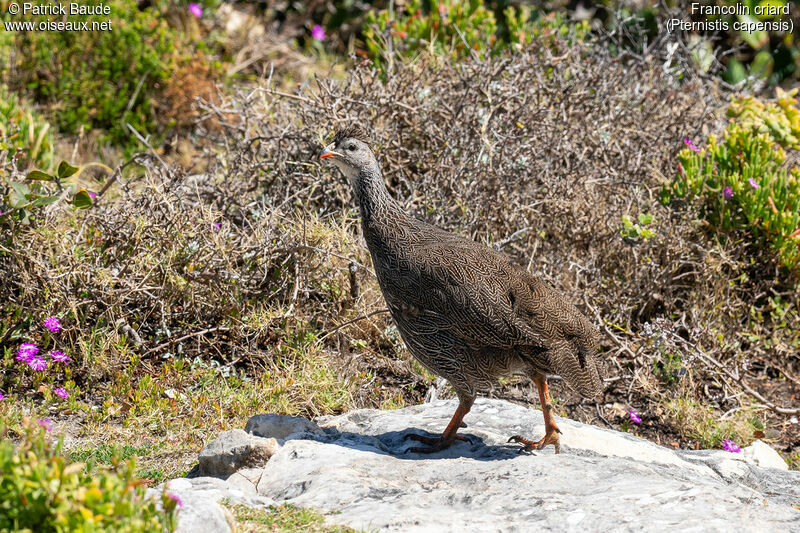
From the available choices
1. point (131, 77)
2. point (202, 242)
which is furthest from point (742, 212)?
point (131, 77)

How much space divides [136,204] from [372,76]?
7.40 feet

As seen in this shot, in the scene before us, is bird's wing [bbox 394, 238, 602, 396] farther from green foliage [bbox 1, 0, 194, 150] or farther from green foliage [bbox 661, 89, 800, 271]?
green foliage [bbox 1, 0, 194, 150]

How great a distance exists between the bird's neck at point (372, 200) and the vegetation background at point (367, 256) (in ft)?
4.10

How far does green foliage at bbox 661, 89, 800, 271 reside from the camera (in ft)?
22.2

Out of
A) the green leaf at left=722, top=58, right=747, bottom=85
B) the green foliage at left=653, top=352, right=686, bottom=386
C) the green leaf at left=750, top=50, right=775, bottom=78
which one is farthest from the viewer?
the green leaf at left=750, top=50, right=775, bottom=78

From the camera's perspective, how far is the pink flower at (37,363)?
18.4 feet

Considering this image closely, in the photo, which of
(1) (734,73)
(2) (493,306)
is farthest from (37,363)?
(1) (734,73)

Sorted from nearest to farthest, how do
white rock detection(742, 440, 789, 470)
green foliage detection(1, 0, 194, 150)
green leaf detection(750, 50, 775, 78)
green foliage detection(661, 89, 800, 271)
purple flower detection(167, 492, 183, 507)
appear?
purple flower detection(167, 492, 183, 507) < white rock detection(742, 440, 789, 470) < green foliage detection(661, 89, 800, 271) < green foliage detection(1, 0, 194, 150) < green leaf detection(750, 50, 775, 78)

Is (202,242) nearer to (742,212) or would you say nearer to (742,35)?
(742,212)

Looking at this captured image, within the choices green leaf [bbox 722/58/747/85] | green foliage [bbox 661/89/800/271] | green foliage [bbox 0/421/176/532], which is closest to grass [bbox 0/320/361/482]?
green foliage [bbox 0/421/176/532]

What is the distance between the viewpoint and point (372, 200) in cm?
502

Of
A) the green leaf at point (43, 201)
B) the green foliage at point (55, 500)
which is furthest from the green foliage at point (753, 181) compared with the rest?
the green foliage at point (55, 500)

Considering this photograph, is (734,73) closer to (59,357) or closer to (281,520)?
(59,357)

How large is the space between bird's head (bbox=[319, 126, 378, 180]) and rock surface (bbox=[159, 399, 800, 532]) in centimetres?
151
